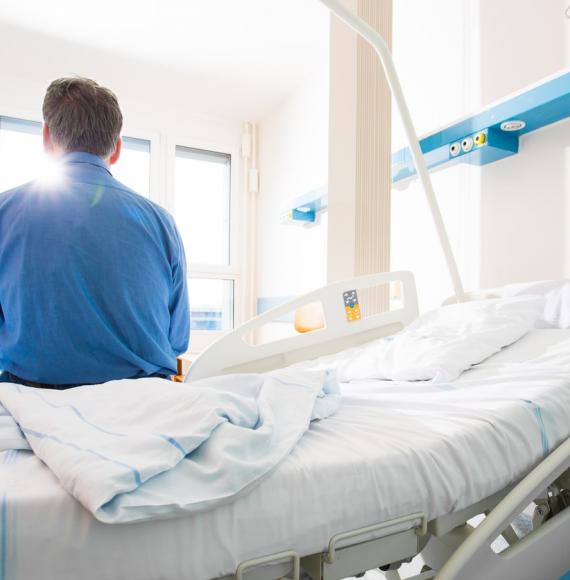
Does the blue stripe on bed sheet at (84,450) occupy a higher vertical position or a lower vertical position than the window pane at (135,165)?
lower

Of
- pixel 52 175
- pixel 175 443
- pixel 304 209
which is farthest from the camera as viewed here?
pixel 304 209

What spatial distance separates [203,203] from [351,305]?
3.24 metres

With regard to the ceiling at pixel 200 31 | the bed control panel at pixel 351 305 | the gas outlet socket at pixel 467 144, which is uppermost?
the ceiling at pixel 200 31

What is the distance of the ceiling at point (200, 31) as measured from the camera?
10.0ft

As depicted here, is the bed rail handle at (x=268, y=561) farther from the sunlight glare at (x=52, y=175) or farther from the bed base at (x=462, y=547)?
the sunlight glare at (x=52, y=175)

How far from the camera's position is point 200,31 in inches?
130

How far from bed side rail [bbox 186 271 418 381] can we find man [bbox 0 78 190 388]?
19 centimetres

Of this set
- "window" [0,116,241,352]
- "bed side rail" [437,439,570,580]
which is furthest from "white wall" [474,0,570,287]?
"window" [0,116,241,352]

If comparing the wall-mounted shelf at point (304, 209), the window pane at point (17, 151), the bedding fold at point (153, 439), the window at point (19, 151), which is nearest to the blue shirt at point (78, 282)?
the bedding fold at point (153, 439)

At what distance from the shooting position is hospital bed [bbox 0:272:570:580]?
0.48 metres

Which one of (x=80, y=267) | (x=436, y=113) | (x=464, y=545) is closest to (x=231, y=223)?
(x=436, y=113)

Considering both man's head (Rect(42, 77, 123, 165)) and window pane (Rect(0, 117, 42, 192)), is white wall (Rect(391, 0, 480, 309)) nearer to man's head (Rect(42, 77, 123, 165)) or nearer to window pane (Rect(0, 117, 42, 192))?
man's head (Rect(42, 77, 123, 165))

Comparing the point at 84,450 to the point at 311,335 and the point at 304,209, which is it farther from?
the point at 304,209

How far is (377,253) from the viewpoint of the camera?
6.50ft
